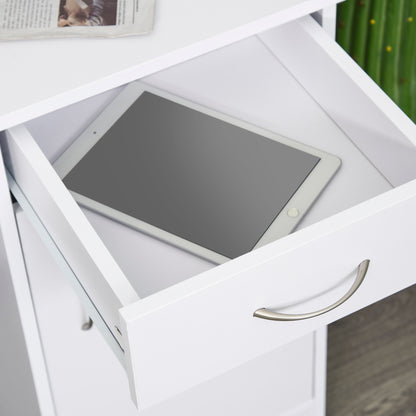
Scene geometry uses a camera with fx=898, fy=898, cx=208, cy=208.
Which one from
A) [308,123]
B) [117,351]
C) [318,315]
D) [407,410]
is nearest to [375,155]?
[308,123]

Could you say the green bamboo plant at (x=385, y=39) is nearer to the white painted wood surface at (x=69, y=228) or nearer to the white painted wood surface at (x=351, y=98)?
the white painted wood surface at (x=351, y=98)

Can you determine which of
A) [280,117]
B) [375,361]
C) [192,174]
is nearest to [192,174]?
[192,174]

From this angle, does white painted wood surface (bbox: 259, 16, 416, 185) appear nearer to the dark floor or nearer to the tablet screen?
the tablet screen

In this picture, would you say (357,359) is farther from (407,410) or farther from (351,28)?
(351,28)

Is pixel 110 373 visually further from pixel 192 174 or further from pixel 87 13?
pixel 87 13

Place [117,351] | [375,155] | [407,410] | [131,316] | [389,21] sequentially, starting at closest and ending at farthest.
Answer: [131,316] → [117,351] → [375,155] → [389,21] → [407,410]

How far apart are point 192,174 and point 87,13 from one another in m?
0.21

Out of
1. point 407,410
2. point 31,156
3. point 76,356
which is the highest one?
point 31,156

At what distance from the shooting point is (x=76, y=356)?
3.60 feet

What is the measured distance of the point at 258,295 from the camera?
0.80 metres

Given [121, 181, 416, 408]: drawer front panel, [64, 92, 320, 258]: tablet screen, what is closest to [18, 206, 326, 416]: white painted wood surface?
[64, 92, 320, 258]: tablet screen

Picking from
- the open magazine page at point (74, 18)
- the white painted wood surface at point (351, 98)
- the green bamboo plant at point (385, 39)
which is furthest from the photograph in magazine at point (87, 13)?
the green bamboo plant at point (385, 39)

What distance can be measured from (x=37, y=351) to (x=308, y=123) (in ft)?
1.36

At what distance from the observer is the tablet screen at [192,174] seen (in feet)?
3.10
